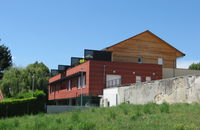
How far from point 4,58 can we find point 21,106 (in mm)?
31386

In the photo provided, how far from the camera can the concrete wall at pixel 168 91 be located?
18391 millimetres

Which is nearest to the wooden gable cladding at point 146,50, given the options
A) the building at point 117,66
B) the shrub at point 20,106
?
the building at point 117,66

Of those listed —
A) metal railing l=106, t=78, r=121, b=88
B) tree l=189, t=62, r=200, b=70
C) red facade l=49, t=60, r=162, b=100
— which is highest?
tree l=189, t=62, r=200, b=70

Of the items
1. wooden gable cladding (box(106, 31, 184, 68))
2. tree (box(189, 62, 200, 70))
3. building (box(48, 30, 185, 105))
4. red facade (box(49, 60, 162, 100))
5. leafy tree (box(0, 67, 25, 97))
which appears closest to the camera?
red facade (box(49, 60, 162, 100))

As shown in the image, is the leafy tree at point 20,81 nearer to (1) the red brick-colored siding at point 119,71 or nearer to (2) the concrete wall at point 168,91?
(1) the red brick-colored siding at point 119,71

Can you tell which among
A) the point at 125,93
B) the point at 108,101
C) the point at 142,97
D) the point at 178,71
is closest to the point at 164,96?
the point at 142,97

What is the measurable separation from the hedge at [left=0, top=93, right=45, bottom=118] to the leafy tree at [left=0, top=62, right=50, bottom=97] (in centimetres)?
2213

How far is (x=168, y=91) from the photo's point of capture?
68.3 feet

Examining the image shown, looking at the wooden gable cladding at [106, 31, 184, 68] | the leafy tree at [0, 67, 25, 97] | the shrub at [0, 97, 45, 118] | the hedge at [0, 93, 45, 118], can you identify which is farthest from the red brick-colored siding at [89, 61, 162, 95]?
the leafy tree at [0, 67, 25, 97]

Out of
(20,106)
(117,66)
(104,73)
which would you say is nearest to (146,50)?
(117,66)

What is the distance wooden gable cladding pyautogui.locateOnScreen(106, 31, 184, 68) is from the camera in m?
46.0

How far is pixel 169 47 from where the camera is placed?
48.5 m

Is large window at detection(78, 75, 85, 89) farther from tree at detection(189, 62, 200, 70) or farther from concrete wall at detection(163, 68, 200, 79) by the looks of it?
tree at detection(189, 62, 200, 70)

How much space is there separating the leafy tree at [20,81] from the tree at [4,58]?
2536mm
